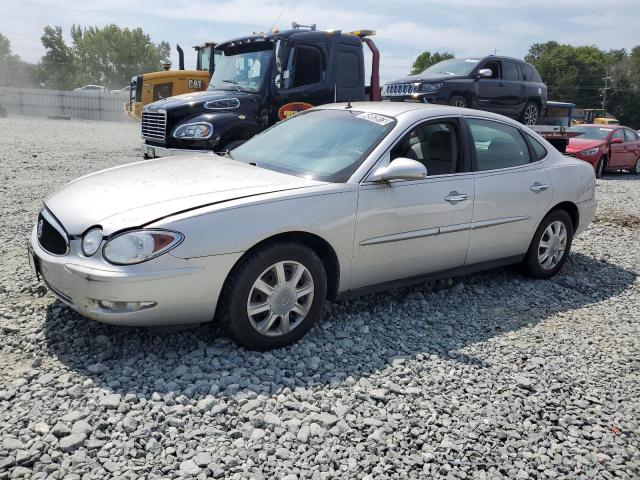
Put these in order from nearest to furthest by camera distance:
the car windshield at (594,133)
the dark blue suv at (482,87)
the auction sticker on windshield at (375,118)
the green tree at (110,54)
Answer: the auction sticker on windshield at (375,118) → the dark blue suv at (482,87) → the car windshield at (594,133) → the green tree at (110,54)

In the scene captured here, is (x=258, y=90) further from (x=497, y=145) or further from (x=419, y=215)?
(x=419, y=215)

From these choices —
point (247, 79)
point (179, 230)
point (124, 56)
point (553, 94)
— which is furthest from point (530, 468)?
point (553, 94)

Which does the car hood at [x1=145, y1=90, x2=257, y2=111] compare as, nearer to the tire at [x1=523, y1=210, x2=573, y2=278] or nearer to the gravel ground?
the gravel ground

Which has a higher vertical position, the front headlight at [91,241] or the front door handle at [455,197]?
the front door handle at [455,197]

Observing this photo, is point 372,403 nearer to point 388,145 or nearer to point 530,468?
point 530,468

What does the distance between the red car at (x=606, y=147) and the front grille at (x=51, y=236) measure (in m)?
13.6

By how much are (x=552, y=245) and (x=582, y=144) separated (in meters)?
10.8

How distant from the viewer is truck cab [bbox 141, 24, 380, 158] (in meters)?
8.04

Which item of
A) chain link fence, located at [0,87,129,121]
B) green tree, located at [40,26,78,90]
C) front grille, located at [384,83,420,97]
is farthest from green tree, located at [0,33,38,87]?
front grille, located at [384,83,420,97]

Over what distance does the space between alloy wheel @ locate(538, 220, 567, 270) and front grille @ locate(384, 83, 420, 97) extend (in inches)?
244

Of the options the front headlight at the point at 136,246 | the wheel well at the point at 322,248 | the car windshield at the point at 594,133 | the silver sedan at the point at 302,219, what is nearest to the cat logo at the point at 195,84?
the car windshield at the point at 594,133

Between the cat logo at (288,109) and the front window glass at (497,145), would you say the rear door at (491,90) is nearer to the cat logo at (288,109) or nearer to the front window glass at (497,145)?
the cat logo at (288,109)

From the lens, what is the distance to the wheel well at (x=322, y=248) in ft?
11.9

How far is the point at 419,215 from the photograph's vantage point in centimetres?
426
